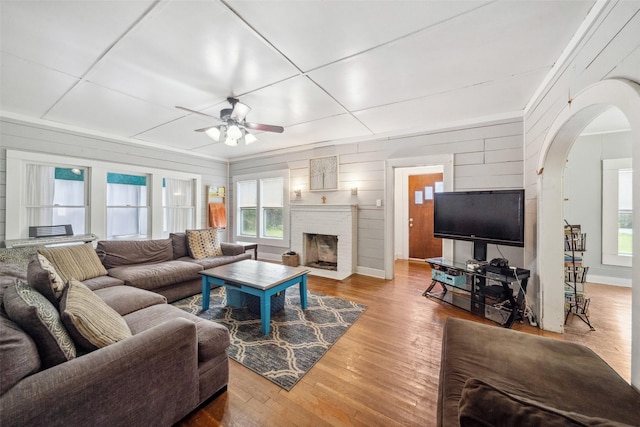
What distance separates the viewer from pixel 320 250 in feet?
17.4

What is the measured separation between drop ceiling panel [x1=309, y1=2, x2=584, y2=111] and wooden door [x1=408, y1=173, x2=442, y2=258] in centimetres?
320

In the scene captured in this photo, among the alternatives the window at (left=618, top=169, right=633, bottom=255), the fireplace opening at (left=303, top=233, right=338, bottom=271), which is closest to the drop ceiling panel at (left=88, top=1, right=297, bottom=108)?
the fireplace opening at (left=303, top=233, right=338, bottom=271)

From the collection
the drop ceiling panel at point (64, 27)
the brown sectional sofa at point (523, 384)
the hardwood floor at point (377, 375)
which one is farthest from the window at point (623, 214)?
the drop ceiling panel at point (64, 27)

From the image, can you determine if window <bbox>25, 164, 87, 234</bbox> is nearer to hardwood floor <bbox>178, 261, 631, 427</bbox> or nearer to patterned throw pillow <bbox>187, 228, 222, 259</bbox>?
patterned throw pillow <bbox>187, 228, 222, 259</bbox>

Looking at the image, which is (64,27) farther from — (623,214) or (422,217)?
(623,214)

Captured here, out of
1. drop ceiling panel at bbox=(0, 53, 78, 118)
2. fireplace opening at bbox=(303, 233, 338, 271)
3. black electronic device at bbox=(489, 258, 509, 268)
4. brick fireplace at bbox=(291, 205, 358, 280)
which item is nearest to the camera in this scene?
drop ceiling panel at bbox=(0, 53, 78, 118)

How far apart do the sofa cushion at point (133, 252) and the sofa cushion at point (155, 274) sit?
0.12 meters

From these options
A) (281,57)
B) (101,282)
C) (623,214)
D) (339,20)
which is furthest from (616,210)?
(101,282)

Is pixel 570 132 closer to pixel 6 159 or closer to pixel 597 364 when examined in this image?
pixel 597 364

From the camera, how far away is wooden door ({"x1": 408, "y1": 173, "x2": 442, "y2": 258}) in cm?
571

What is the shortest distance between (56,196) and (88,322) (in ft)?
13.3

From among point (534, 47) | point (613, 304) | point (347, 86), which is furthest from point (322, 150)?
point (613, 304)

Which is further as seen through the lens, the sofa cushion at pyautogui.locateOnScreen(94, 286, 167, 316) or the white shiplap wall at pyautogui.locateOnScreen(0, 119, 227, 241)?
the white shiplap wall at pyautogui.locateOnScreen(0, 119, 227, 241)

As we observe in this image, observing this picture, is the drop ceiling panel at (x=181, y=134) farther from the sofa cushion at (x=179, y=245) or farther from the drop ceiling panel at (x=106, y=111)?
the sofa cushion at (x=179, y=245)
